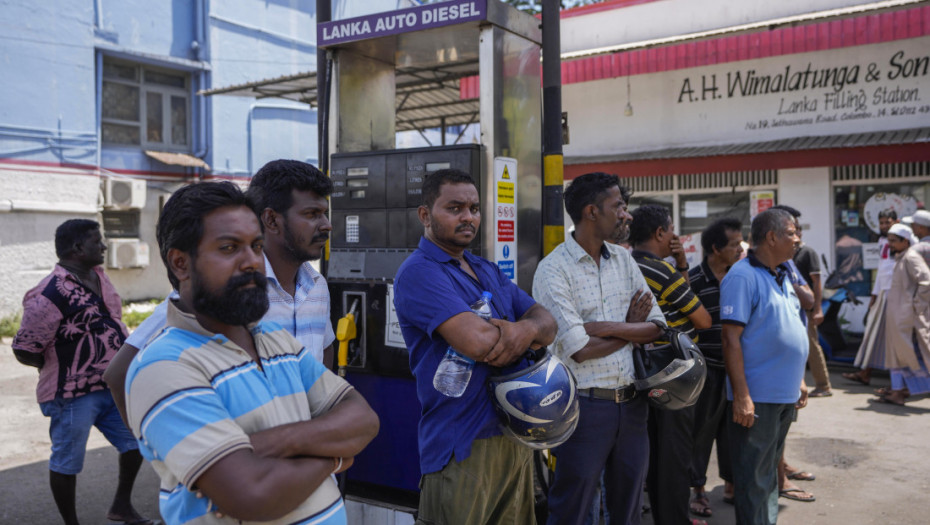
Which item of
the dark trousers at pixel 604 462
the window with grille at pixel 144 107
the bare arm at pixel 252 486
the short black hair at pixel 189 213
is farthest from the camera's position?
the window with grille at pixel 144 107

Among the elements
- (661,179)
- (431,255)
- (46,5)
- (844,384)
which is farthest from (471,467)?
(46,5)

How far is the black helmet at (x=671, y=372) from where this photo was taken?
3.45 m

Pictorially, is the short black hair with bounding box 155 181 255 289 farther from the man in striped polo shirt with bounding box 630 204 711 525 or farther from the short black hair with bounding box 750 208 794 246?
the short black hair with bounding box 750 208 794 246

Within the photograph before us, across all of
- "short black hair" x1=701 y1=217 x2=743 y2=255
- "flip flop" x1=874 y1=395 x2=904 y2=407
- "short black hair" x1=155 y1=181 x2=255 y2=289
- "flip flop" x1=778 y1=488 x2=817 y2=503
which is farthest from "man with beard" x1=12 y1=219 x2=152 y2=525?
"flip flop" x1=874 y1=395 x2=904 y2=407

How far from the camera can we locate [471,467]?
9.11 ft

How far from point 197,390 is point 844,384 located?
8.84 metres

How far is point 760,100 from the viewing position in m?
10.7

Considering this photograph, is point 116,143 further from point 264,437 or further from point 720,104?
point 264,437

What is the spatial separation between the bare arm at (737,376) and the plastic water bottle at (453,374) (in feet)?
6.30

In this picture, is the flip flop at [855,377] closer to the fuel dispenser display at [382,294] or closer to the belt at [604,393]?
the belt at [604,393]

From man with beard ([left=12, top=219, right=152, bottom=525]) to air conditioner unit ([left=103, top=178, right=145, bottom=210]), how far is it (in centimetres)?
997

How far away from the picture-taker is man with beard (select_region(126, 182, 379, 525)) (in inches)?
61.1

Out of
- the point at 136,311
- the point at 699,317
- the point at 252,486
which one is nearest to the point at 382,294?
the point at 699,317

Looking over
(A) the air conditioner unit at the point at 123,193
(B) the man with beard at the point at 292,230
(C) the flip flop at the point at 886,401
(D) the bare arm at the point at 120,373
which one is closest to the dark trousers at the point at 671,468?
(B) the man with beard at the point at 292,230
